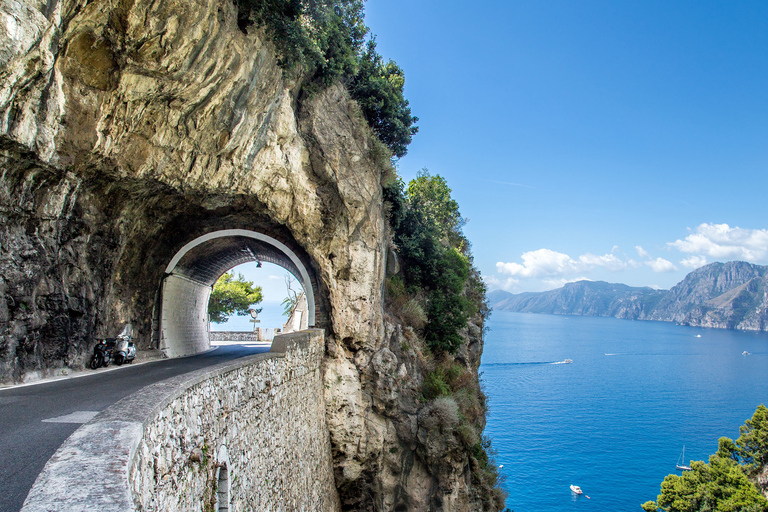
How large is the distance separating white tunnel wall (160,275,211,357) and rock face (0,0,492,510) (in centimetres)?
93

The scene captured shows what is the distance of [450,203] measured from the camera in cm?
2867

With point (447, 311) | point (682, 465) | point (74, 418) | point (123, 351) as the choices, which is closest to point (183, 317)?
point (123, 351)

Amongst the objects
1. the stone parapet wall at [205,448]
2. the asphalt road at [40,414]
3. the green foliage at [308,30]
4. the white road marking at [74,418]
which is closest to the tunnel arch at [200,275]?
the stone parapet wall at [205,448]

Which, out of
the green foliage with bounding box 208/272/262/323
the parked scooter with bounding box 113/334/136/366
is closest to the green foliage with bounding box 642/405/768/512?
the parked scooter with bounding box 113/334/136/366

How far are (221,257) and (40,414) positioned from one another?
12838mm

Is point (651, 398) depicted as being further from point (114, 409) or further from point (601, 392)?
point (114, 409)

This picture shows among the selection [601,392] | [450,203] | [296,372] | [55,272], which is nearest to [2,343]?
[55,272]

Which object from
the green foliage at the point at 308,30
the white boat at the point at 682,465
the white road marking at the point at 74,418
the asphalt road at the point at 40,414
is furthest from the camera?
the white boat at the point at 682,465

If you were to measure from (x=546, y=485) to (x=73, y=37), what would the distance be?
131 ft

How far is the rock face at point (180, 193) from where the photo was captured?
722 centimetres

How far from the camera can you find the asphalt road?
12.6 feet

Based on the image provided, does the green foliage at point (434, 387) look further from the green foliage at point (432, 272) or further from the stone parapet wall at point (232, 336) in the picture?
the stone parapet wall at point (232, 336)

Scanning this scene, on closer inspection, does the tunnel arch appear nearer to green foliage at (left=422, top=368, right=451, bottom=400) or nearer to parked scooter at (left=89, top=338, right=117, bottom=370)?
parked scooter at (left=89, top=338, right=117, bottom=370)

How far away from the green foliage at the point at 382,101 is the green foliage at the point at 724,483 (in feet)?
75.6
